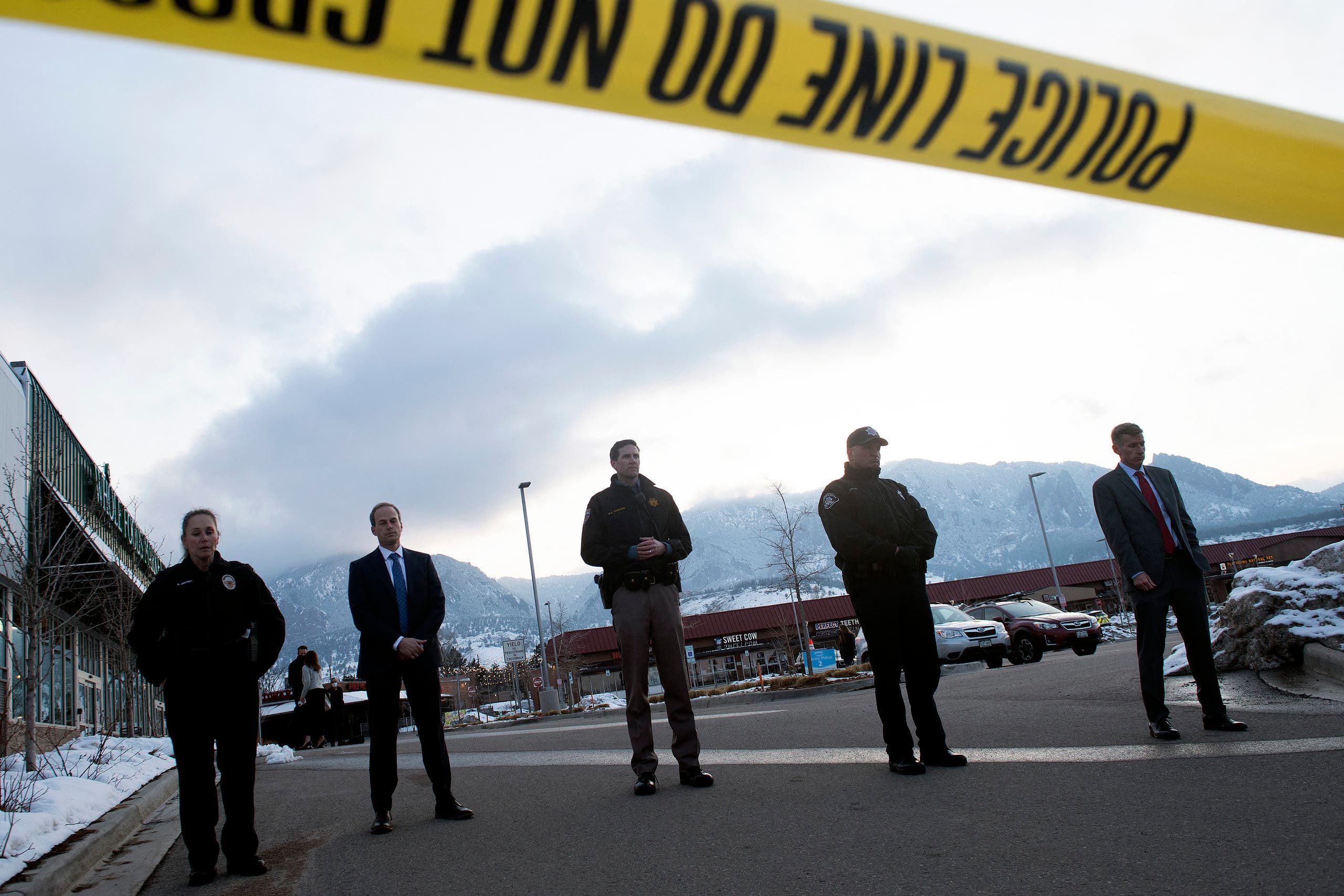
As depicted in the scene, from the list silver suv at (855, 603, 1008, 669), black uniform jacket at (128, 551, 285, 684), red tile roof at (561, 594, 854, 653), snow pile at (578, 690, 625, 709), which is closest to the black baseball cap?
black uniform jacket at (128, 551, 285, 684)

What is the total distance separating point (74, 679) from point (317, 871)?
22.2 meters

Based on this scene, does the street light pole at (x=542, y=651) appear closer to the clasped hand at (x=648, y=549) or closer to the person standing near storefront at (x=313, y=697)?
the person standing near storefront at (x=313, y=697)

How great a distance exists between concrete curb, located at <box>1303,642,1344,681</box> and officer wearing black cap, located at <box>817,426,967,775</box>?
2780mm

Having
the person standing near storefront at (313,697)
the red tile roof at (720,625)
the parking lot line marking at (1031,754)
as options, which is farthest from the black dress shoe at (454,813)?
the red tile roof at (720,625)

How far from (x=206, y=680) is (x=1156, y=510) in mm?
5281

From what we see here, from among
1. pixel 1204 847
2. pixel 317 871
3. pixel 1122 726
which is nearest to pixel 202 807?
pixel 317 871

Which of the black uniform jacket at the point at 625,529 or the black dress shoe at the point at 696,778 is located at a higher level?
the black uniform jacket at the point at 625,529

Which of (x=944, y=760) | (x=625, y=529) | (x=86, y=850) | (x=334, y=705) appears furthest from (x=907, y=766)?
(x=334, y=705)

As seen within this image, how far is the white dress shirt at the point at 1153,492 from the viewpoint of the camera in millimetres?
5441

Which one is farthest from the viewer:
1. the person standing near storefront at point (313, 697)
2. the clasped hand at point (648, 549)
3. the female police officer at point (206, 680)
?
the person standing near storefront at point (313, 697)

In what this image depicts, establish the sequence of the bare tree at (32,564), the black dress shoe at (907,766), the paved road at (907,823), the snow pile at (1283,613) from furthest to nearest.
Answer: the bare tree at (32,564) → the snow pile at (1283,613) → the black dress shoe at (907,766) → the paved road at (907,823)

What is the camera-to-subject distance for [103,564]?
54.9 ft

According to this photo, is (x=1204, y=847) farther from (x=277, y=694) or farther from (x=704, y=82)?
(x=277, y=694)

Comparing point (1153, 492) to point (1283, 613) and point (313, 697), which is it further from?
point (313, 697)
